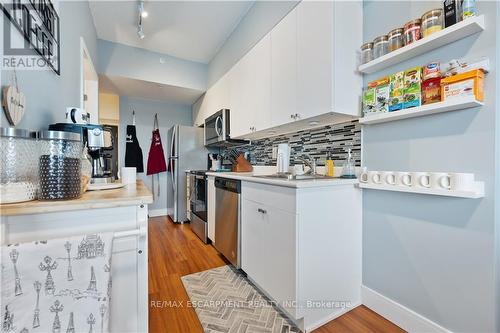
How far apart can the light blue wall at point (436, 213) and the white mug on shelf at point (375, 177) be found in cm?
8

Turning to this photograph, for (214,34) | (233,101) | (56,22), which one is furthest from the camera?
(214,34)


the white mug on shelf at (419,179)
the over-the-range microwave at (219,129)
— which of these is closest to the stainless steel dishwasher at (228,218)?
the over-the-range microwave at (219,129)

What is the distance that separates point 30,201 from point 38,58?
0.86m

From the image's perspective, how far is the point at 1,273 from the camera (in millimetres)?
592

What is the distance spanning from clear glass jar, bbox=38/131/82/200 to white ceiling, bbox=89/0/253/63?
7.25 feet

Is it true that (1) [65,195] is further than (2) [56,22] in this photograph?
No

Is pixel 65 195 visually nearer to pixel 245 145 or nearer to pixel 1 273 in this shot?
pixel 1 273

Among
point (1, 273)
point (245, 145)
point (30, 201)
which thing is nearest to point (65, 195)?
point (30, 201)

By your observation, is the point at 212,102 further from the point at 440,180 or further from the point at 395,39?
the point at 440,180

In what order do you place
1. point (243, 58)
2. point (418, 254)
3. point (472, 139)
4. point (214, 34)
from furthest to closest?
point (214, 34), point (243, 58), point (418, 254), point (472, 139)

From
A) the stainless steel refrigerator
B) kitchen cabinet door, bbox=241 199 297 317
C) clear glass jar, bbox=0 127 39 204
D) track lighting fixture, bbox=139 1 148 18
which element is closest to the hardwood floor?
kitchen cabinet door, bbox=241 199 297 317

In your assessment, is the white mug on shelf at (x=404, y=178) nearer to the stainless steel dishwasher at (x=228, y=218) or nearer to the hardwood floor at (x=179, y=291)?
the hardwood floor at (x=179, y=291)

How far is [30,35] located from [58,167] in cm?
78

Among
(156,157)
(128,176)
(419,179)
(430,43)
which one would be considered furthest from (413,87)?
(156,157)
